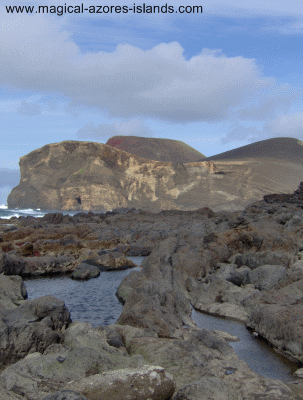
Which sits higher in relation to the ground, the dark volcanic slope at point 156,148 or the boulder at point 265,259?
the dark volcanic slope at point 156,148

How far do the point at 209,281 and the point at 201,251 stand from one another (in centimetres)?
269

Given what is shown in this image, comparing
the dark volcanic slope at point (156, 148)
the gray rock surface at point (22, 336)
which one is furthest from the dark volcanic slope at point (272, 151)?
the gray rock surface at point (22, 336)

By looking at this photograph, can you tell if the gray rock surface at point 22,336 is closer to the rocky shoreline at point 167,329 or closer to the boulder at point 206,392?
the rocky shoreline at point 167,329

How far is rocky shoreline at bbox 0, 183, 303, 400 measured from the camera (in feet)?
16.0

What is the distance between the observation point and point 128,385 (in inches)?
187

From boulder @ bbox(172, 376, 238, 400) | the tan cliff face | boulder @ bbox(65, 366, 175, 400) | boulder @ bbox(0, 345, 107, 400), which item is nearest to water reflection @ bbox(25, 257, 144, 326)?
boulder @ bbox(0, 345, 107, 400)

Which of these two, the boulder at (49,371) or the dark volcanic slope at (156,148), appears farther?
the dark volcanic slope at (156,148)

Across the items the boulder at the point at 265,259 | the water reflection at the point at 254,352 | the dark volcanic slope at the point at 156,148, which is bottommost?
the water reflection at the point at 254,352

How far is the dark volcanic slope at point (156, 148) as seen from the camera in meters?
102

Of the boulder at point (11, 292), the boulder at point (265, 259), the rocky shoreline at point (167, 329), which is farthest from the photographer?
the boulder at point (265, 259)

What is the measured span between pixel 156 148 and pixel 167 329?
322 feet

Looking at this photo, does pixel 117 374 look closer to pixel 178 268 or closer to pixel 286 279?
pixel 286 279

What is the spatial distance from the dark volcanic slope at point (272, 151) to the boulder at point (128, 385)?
8319 centimetres

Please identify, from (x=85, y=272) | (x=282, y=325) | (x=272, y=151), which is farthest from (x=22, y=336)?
(x=272, y=151)
